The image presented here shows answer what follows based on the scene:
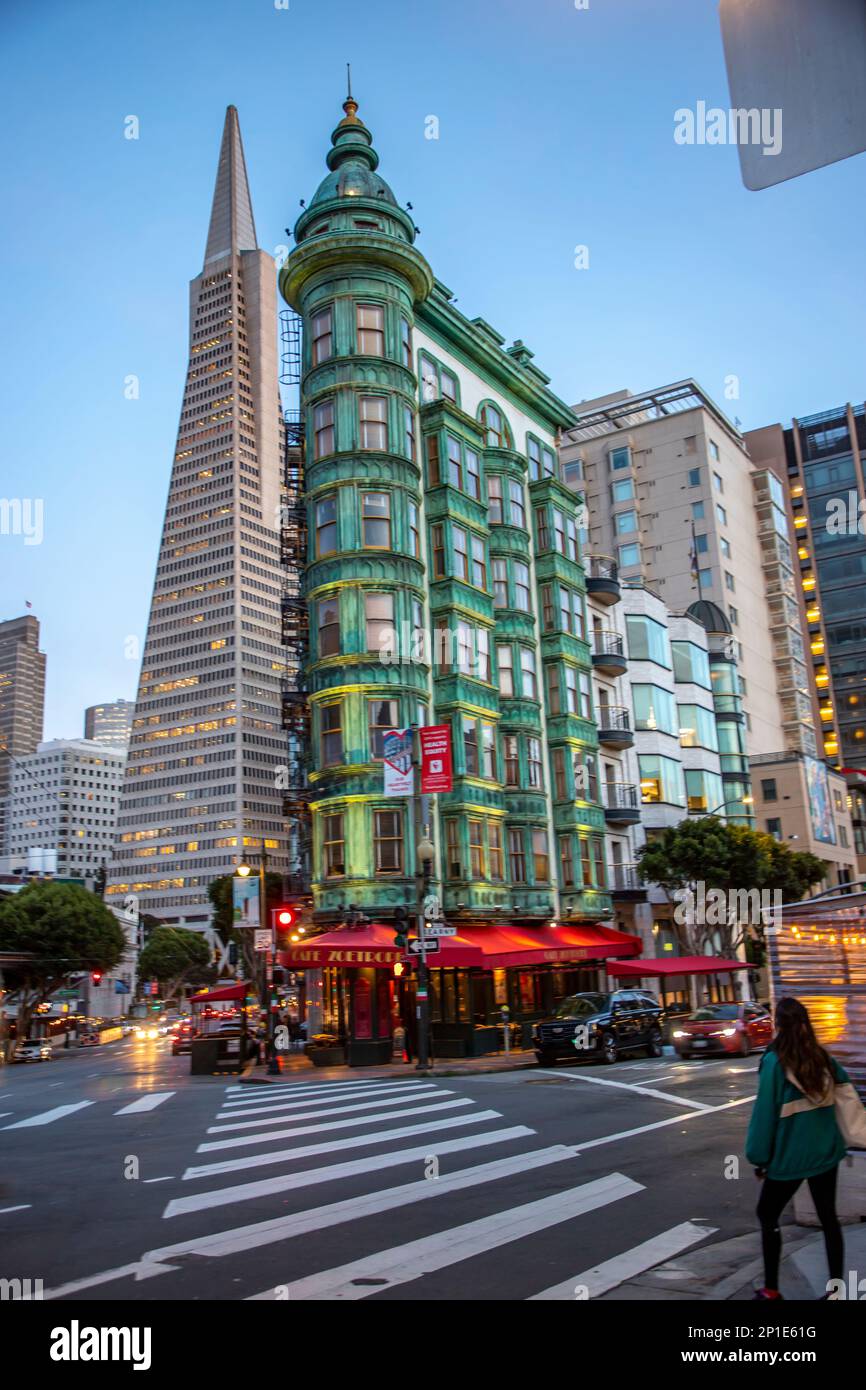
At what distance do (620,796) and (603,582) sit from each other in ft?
32.1

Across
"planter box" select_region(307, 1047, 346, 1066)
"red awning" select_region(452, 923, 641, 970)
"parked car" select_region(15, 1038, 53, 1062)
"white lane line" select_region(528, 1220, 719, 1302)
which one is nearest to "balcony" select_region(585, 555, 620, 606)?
"red awning" select_region(452, 923, 641, 970)

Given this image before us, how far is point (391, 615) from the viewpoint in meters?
34.3

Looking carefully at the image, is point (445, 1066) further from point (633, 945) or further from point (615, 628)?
point (615, 628)

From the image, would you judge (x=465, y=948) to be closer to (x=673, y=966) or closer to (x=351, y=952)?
(x=351, y=952)

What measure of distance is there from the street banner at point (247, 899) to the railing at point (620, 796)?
63.1ft

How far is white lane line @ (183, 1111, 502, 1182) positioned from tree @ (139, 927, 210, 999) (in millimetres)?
113256

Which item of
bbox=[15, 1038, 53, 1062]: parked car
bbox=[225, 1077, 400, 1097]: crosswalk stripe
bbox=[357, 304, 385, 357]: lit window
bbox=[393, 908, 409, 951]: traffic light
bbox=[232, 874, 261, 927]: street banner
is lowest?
bbox=[15, 1038, 53, 1062]: parked car

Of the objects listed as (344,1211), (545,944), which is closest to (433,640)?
(545,944)

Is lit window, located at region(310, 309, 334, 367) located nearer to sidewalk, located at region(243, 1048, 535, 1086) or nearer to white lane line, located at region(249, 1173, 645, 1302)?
sidewalk, located at region(243, 1048, 535, 1086)

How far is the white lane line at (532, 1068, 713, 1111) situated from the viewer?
1717 centimetres

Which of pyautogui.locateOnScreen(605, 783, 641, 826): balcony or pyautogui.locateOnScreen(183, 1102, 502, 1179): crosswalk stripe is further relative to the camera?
pyautogui.locateOnScreen(605, 783, 641, 826): balcony

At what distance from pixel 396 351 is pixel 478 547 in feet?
25.2
